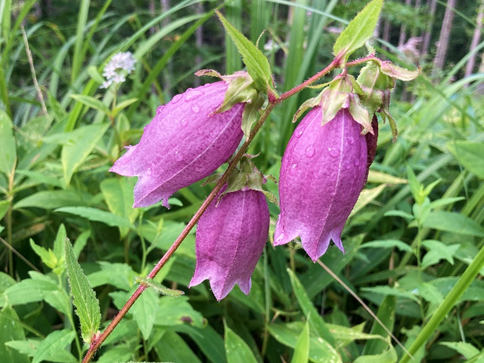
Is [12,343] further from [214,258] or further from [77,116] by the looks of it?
[77,116]

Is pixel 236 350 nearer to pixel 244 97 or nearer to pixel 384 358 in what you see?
pixel 384 358

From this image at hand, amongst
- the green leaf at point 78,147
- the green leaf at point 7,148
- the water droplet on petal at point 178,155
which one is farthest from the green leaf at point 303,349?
the green leaf at point 7,148

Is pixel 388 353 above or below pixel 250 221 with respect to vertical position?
below

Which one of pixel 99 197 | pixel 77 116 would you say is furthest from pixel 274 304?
pixel 77 116

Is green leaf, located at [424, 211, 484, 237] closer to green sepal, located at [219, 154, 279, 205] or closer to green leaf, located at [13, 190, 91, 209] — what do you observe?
green sepal, located at [219, 154, 279, 205]

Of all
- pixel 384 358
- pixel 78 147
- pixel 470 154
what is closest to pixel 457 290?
pixel 384 358

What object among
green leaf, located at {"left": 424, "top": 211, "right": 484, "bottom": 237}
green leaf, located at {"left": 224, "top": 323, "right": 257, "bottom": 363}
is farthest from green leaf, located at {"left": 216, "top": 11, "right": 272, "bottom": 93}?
green leaf, located at {"left": 424, "top": 211, "right": 484, "bottom": 237}

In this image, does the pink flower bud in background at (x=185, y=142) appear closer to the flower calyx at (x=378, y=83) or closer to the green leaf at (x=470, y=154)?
the flower calyx at (x=378, y=83)
